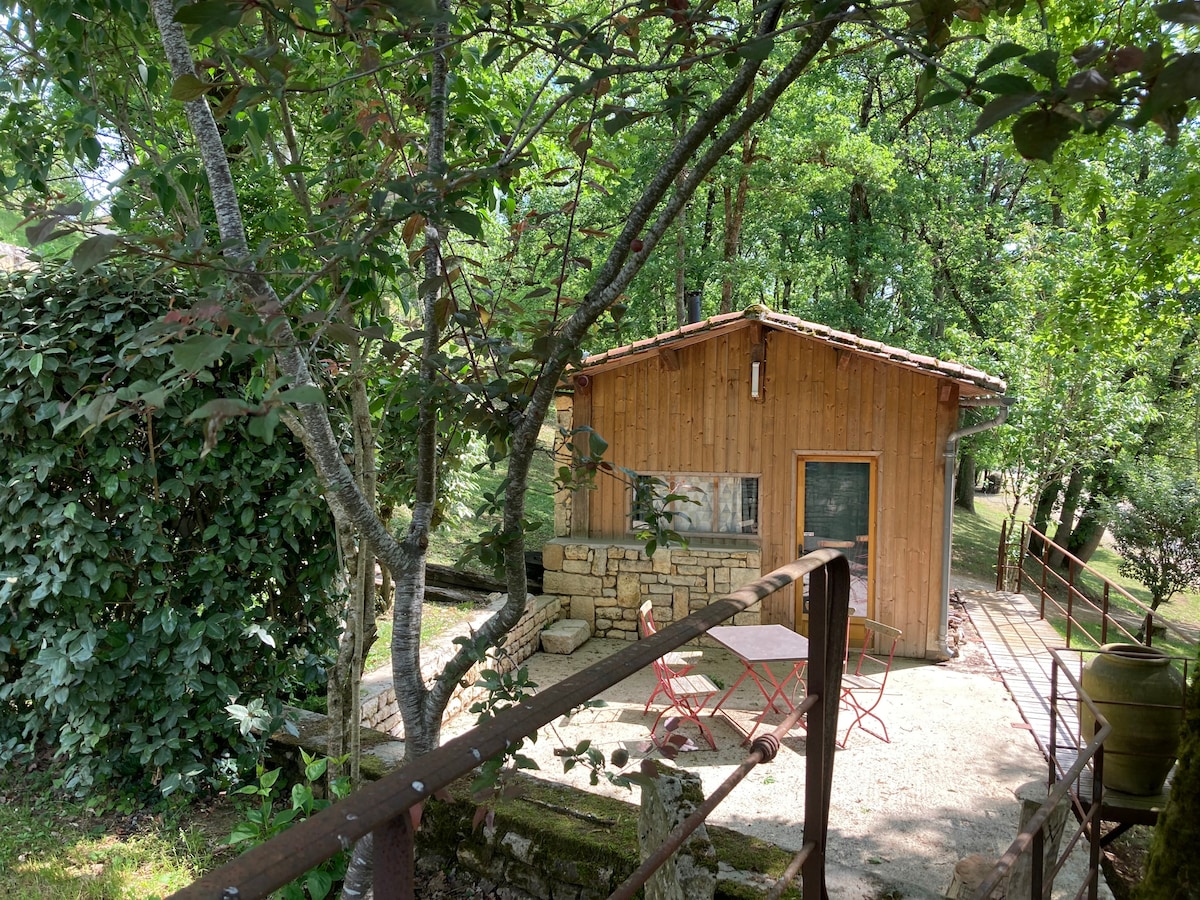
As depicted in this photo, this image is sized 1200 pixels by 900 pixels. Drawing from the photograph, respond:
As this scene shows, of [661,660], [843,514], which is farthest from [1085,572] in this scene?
[661,660]

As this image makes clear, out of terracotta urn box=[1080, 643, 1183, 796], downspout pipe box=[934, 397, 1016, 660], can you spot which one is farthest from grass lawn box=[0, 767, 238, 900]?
downspout pipe box=[934, 397, 1016, 660]

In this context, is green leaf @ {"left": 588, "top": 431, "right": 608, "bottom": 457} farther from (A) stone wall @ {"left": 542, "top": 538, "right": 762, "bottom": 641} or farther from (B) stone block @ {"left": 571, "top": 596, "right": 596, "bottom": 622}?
(B) stone block @ {"left": 571, "top": 596, "right": 596, "bottom": 622}

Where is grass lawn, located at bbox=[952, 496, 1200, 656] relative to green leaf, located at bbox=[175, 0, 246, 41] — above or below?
below

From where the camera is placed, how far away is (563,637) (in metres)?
9.37

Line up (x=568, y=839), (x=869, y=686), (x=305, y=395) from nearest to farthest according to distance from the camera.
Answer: (x=305, y=395) < (x=568, y=839) < (x=869, y=686)

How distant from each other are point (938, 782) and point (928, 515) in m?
3.78

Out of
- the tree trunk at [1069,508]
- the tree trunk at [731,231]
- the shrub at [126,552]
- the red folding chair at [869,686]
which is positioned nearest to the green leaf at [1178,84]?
the shrub at [126,552]

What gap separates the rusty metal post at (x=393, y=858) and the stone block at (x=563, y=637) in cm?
876

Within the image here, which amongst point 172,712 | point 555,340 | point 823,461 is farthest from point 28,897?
point 823,461

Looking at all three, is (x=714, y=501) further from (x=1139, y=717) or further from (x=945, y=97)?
Answer: (x=945, y=97)

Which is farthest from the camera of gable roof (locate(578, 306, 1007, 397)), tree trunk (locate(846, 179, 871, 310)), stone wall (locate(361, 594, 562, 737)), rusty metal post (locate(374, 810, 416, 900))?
tree trunk (locate(846, 179, 871, 310))

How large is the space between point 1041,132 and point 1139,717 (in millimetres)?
5503

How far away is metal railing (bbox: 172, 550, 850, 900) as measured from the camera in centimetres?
63

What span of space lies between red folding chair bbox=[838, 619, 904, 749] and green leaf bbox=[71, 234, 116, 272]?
250 inches
